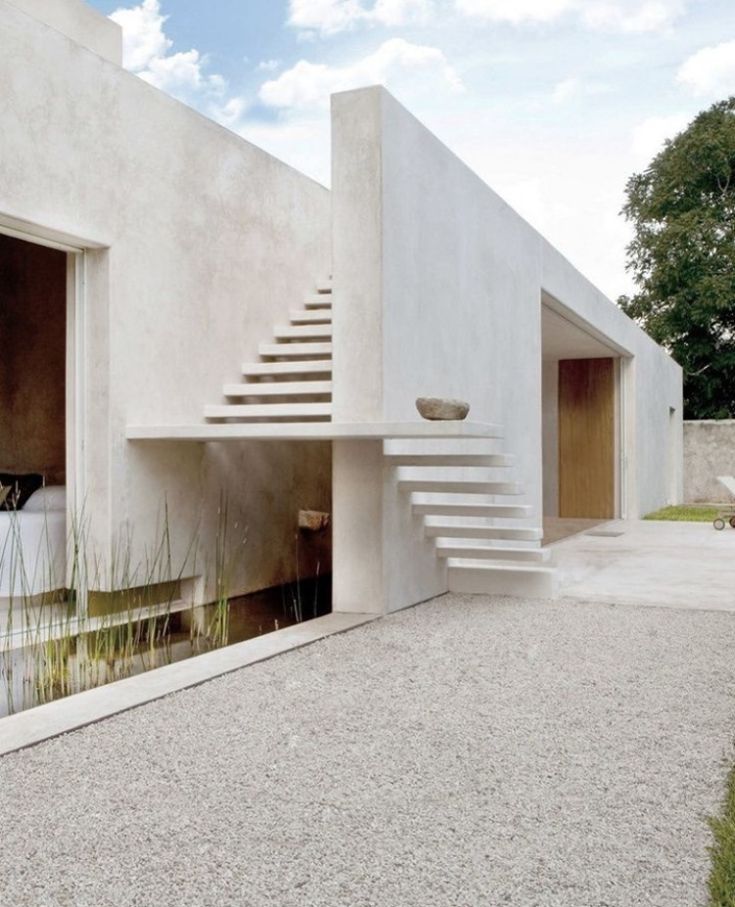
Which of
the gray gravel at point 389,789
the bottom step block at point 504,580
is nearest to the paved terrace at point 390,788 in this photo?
the gray gravel at point 389,789

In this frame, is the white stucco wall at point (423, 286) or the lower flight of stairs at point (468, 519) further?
the lower flight of stairs at point (468, 519)

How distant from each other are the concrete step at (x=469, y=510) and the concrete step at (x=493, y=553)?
24 cm

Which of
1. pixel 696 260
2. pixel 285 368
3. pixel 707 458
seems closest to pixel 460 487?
pixel 285 368

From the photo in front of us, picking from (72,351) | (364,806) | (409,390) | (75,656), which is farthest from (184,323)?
(364,806)

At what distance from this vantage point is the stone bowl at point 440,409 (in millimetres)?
4762

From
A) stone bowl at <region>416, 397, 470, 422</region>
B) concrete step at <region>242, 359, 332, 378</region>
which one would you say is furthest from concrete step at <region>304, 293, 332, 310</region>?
stone bowl at <region>416, 397, 470, 422</region>

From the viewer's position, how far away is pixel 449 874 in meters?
2.07

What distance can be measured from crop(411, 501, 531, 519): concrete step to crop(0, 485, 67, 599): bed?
215cm

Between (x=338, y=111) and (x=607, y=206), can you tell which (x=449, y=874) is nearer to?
(x=338, y=111)

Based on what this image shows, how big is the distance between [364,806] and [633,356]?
1220 centimetres

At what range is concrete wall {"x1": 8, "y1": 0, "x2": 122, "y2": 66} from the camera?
6297mm

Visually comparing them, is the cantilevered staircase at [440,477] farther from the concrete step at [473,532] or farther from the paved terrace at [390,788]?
the paved terrace at [390,788]

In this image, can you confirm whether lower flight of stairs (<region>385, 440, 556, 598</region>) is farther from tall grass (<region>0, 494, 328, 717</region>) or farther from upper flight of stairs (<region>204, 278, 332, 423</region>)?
tall grass (<region>0, 494, 328, 717</region>)

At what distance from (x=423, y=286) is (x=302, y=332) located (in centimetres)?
141
